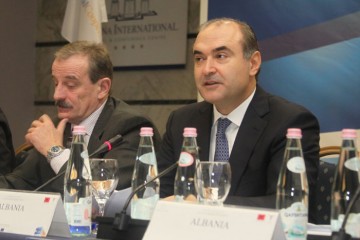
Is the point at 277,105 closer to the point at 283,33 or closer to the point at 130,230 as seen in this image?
the point at 130,230

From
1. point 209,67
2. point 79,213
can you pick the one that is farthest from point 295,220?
point 209,67

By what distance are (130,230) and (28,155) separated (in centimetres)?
168

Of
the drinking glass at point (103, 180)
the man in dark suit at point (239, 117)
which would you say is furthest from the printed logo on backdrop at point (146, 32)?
the drinking glass at point (103, 180)

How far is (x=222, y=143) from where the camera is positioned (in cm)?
268

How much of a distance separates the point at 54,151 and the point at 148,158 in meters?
0.92

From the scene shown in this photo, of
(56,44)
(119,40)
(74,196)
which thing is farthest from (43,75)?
(74,196)

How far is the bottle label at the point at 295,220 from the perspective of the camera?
1596 millimetres

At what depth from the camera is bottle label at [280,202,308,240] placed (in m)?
1.60

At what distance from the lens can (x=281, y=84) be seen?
4191 millimetres

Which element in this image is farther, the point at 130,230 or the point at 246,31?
the point at 246,31

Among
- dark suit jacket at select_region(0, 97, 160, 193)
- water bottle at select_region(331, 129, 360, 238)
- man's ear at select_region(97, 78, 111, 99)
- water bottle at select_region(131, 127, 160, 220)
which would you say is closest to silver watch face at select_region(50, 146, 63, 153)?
dark suit jacket at select_region(0, 97, 160, 193)

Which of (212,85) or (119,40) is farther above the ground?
(119,40)

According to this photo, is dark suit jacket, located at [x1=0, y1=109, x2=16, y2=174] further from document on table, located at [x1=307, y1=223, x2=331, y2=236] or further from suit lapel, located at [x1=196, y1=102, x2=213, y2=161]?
document on table, located at [x1=307, y1=223, x2=331, y2=236]

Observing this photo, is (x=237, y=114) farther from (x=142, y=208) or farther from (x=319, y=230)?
(x=319, y=230)
